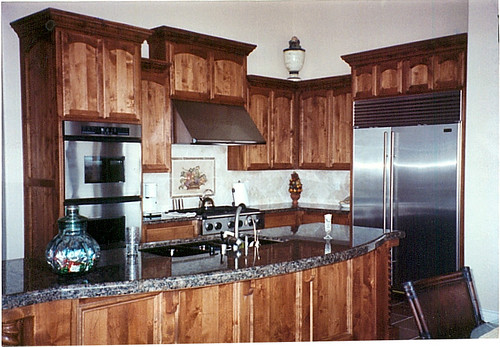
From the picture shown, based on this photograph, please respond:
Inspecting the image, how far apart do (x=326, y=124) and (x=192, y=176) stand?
1756 millimetres

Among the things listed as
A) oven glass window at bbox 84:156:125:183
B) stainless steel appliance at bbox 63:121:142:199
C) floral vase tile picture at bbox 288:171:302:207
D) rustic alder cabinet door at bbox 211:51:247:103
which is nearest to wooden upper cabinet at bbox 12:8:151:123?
stainless steel appliance at bbox 63:121:142:199

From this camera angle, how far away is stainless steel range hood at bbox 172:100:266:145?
525cm

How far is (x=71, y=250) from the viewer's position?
2.40m

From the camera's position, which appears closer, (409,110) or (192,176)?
(409,110)

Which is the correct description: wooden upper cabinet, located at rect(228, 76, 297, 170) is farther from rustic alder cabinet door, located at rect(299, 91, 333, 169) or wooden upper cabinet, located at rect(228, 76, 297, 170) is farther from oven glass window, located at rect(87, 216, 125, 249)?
oven glass window, located at rect(87, 216, 125, 249)

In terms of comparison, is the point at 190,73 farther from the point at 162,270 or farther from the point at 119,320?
the point at 119,320

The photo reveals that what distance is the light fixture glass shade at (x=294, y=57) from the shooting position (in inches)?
268

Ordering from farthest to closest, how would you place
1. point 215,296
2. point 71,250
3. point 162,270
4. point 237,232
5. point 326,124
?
point 326,124, point 237,232, point 215,296, point 162,270, point 71,250

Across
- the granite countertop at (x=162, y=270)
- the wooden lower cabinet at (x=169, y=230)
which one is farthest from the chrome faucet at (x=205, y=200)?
the granite countertop at (x=162, y=270)

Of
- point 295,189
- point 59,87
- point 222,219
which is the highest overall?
point 59,87

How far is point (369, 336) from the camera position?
3.52 meters

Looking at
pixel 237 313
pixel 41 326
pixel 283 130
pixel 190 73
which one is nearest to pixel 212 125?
pixel 190 73

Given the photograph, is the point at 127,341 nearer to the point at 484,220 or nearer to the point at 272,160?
the point at 484,220

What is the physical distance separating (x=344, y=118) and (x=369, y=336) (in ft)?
10.5
